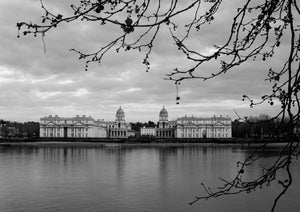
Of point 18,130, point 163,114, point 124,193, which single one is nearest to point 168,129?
point 163,114

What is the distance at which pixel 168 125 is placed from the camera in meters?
168

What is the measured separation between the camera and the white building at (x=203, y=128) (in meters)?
153

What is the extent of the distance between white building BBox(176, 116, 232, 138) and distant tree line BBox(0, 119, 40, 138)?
182ft

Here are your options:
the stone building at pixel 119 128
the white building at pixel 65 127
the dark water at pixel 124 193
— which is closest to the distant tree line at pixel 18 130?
the white building at pixel 65 127

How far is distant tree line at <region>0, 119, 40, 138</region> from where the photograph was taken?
148 m

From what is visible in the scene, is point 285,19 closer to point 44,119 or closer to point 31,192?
point 31,192

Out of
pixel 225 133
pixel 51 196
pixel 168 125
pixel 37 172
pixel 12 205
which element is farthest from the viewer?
pixel 168 125

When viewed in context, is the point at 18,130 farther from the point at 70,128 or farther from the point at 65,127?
the point at 70,128

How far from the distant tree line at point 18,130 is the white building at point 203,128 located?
55.6 metres

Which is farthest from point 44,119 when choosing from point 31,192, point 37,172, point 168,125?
point 31,192

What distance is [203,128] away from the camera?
154625 millimetres

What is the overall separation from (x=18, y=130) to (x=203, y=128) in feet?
245

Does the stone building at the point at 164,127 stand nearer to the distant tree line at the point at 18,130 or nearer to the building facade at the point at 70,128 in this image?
the building facade at the point at 70,128

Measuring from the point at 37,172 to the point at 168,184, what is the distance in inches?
453
